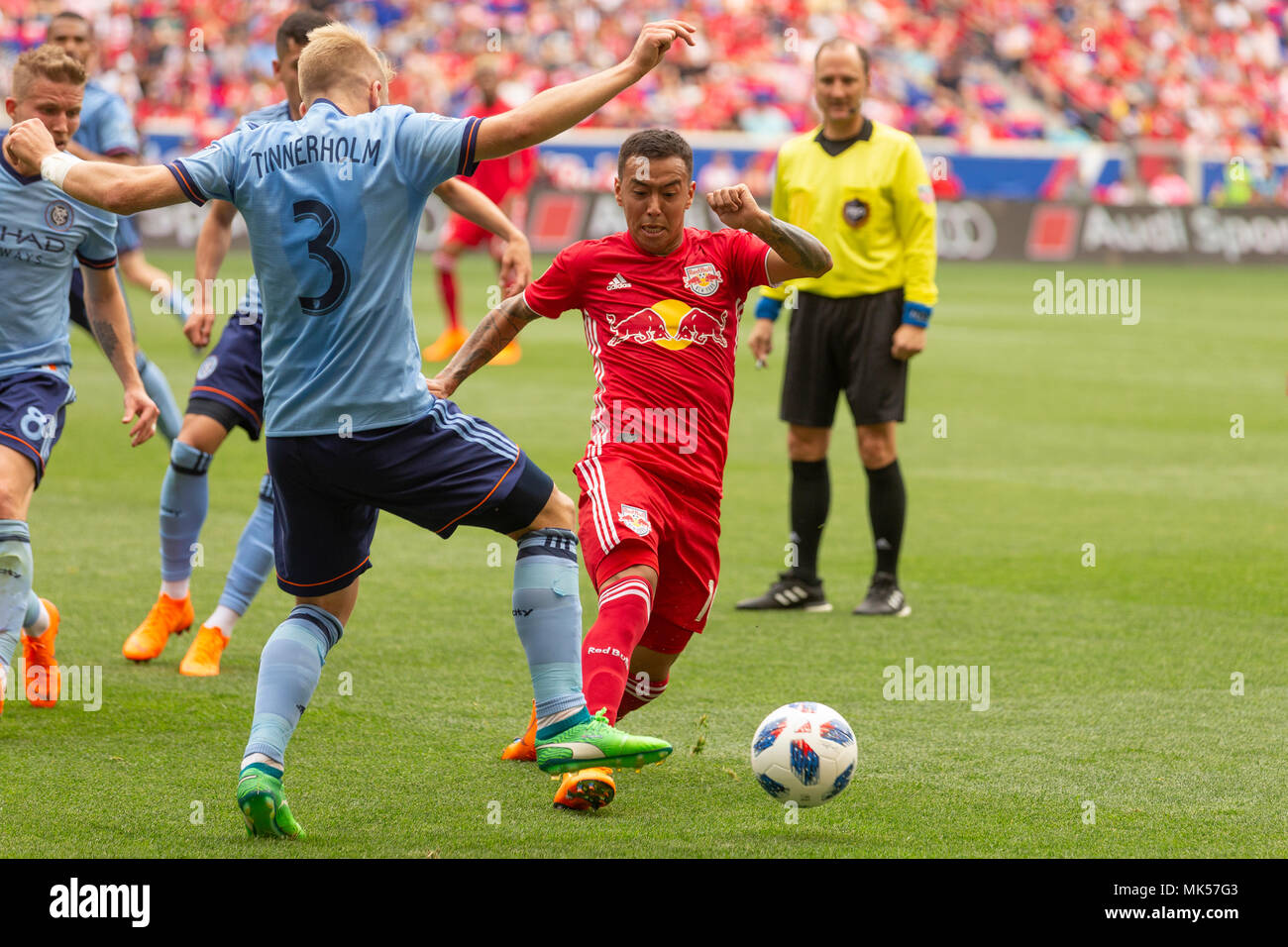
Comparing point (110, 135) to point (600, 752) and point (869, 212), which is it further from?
point (600, 752)

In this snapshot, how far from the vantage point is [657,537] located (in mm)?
4695

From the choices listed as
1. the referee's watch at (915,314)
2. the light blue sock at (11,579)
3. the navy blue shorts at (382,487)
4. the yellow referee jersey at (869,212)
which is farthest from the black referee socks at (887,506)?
the light blue sock at (11,579)

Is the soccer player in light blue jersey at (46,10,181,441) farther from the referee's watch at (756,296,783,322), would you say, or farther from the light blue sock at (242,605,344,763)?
the light blue sock at (242,605,344,763)

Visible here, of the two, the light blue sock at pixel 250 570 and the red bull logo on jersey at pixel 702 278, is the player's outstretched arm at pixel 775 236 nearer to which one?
the red bull logo on jersey at pixel 702 278

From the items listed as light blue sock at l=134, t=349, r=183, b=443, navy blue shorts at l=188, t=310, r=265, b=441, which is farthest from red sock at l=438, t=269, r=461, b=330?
navy blue shorts at l=188, t=310, r=265, b=441

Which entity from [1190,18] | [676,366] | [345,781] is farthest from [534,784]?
[1190,18]

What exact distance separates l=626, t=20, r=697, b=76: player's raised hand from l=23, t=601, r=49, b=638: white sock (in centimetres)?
313

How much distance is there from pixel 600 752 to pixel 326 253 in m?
1.39

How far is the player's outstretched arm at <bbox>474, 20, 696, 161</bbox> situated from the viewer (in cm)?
376

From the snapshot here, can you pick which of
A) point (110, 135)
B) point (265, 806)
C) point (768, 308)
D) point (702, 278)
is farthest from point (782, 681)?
point (110, 135)

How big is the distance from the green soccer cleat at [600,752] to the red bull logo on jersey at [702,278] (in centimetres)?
143

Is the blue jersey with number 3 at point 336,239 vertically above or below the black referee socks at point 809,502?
above

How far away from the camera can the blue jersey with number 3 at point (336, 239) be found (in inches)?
156

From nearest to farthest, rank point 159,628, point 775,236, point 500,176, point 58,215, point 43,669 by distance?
point 775,236 → point 58,215 → point 43,669 → point 159,628 → point 500,176
